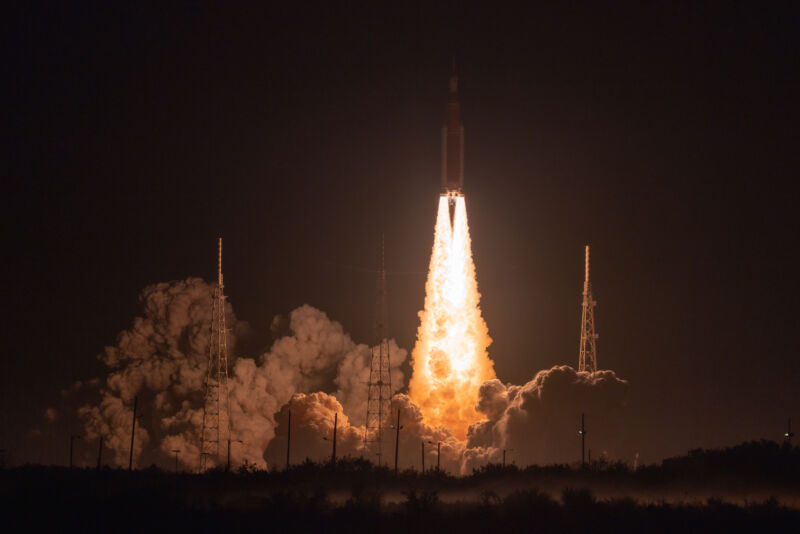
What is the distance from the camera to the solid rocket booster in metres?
108

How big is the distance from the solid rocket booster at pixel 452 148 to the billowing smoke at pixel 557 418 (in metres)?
12.9

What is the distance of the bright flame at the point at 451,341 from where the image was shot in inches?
4390

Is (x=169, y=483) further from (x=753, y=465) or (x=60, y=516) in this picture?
(x=753, y=465)

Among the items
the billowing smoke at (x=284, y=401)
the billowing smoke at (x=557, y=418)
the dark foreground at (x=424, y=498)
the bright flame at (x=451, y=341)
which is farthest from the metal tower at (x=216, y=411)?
the dark foreground at (x=424, y=498)

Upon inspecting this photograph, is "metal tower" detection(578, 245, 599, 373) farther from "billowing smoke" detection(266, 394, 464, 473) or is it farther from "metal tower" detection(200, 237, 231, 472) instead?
"metal tower" detection(200, 237, 231, 472)

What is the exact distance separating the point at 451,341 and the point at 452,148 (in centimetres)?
1295

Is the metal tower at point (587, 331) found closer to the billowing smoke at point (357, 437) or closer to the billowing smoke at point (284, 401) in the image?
the billowing smoke at point (284, 401)

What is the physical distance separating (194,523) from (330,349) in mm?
57945

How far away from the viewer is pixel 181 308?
4833 inches

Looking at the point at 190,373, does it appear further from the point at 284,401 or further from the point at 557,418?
the point at 557,418

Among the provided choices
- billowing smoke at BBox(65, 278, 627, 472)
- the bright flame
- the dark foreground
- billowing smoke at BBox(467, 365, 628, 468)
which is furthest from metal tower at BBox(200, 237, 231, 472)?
the dark foreground

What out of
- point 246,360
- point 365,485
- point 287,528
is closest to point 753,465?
point 365,485

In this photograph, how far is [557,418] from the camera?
10669cm

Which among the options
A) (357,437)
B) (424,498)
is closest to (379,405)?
(357,437)
